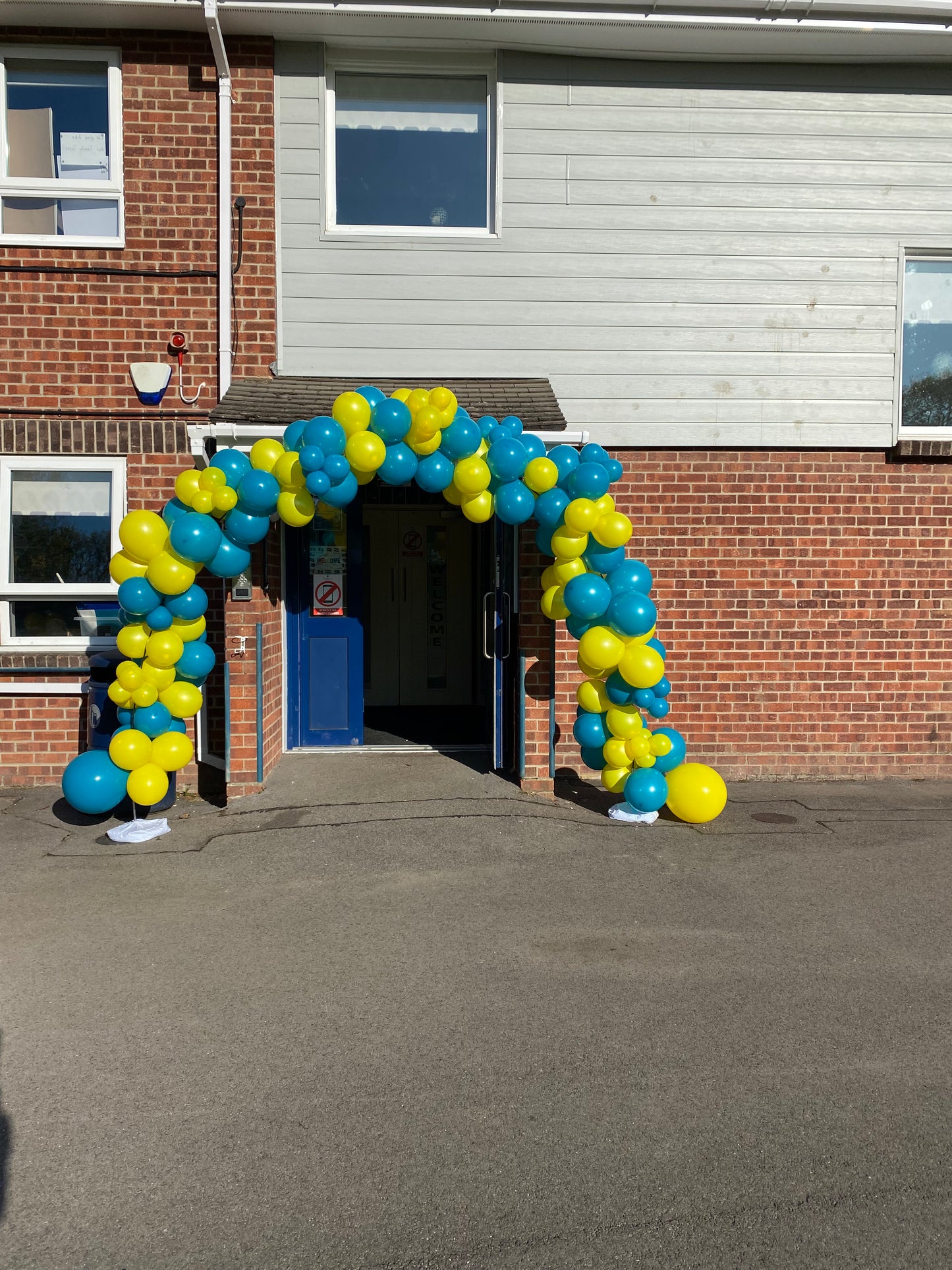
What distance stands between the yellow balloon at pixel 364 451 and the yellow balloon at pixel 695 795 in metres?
2.99

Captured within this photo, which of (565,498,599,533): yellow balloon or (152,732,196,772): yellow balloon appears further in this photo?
(152,732,196,772): yellow balloon

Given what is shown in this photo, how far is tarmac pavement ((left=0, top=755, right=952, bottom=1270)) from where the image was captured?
9.32 feet

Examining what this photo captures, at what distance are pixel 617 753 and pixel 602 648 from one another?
813 mm

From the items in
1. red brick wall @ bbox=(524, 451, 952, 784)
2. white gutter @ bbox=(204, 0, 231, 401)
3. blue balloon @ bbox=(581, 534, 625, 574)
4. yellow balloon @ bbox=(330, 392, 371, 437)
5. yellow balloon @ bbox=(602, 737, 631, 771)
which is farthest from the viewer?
red brick wall @ bbox=(524, 451, 952, 784)

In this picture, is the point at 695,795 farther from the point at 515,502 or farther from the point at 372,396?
the point at 372,396

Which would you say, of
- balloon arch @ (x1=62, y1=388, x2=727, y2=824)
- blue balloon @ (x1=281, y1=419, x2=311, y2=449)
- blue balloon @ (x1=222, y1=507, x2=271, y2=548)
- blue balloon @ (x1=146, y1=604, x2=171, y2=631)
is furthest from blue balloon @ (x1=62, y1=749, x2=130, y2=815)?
blue balloon @ (x1=281, y1=419, x2=311, y2=449)

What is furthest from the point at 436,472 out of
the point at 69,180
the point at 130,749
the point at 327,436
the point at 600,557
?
the point at 69,180

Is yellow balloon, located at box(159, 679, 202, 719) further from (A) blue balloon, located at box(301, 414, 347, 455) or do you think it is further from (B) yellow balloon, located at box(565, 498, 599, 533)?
(B) yellow balloon, located at box(565, 498, 599, 533)

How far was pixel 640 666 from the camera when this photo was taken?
6355mm

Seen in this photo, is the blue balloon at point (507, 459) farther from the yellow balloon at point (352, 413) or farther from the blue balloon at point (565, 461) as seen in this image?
the yellow balloon at point (352, 413)

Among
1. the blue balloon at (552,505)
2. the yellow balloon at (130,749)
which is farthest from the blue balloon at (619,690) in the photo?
the yellow balloon at (130,749)

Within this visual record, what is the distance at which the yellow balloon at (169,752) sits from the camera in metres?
6.52

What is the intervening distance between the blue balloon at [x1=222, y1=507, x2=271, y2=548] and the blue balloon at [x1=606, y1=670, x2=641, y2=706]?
2527mm

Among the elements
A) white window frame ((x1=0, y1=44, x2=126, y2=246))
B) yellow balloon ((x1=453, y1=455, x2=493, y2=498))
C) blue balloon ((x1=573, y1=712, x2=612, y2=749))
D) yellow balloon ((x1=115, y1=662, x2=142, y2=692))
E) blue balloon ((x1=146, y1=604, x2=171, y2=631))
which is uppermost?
white window frame ((x1=0, y1=44, x2=126, y2=246))
